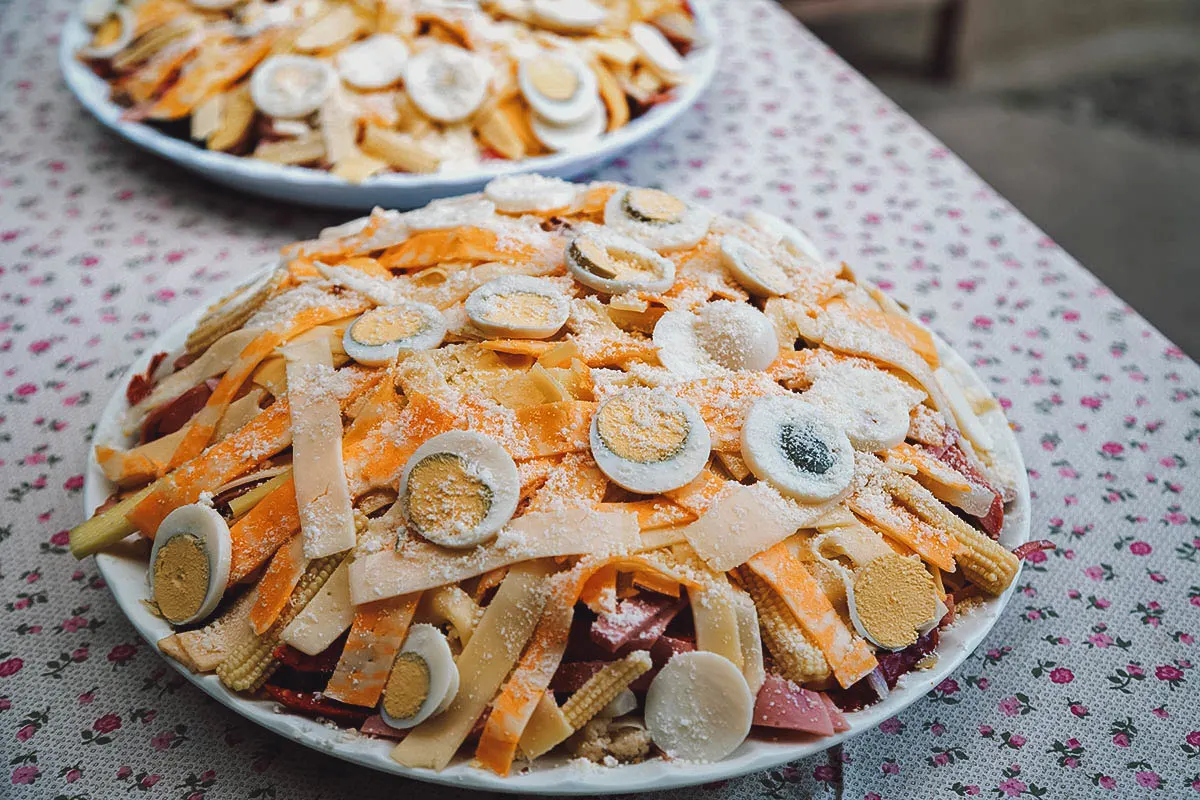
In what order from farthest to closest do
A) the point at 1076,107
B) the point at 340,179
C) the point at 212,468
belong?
the point at 1076,107, the point at 340,179, the point at 212,468

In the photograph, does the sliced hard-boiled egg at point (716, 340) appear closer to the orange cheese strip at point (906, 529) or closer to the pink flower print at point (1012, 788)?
the orange cheese strip at point (906, 529)

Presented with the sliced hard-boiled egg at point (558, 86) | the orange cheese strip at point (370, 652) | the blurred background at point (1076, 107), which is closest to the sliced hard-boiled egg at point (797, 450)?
the orange cheese strip at point (370, 652)

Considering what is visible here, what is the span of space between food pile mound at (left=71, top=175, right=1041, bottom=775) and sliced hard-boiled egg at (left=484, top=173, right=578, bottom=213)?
0.52ft

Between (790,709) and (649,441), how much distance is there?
1.20 ft

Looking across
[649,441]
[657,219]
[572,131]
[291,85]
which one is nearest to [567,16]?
[572,131]

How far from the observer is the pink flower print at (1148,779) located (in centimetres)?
127

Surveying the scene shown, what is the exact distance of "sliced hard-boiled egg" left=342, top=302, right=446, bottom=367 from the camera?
4.51ft

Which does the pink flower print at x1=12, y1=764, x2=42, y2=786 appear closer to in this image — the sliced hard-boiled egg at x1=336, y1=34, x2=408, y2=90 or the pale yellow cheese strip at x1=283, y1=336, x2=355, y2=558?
the pale yellow cheese strip at x1=283, y1=336, x2=355, y2=558

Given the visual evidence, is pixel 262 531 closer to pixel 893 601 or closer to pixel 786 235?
pixel 893 601

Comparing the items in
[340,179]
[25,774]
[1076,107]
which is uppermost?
[340,179]

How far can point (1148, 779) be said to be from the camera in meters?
1.27

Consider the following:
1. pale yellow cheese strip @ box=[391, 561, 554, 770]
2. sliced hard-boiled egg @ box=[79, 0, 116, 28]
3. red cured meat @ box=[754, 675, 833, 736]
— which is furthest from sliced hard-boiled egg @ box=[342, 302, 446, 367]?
sliced hard-boiled egg @ box=[79, 0, 116, 28]

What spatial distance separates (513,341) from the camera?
1378 millimetres

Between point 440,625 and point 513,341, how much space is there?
→ 16.4 inches
